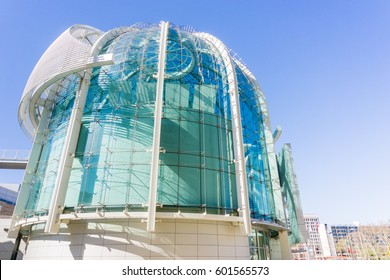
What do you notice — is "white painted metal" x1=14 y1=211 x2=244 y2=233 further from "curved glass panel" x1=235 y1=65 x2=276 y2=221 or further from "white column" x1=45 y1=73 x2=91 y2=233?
"curved glass panel" x1=235 y1=65 x2=276 y2=221

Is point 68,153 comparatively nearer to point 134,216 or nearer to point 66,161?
point 66,161

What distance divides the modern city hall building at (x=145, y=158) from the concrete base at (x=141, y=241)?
61mm

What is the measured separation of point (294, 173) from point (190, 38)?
63.1 ft

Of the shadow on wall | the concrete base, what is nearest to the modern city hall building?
the concrete base

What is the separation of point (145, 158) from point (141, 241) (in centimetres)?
563

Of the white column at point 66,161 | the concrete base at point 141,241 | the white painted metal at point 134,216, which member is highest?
the white column at point 66,161

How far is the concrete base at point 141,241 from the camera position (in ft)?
47.5

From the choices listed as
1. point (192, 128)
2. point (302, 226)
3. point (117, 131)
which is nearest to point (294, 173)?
point (302, 226)

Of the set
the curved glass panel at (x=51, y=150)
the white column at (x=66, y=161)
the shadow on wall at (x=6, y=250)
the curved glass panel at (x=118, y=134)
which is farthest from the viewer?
the shadow on wall at (x=6, y=250)

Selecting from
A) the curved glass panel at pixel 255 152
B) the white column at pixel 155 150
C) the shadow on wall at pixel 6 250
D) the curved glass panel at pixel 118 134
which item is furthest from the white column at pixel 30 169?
the curved glass panel at pixel 255 152

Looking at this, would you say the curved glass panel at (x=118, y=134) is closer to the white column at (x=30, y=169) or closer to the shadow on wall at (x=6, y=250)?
the white column at (x=30, y=169)

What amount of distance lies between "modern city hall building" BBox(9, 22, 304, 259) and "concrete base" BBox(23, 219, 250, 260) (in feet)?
0.20

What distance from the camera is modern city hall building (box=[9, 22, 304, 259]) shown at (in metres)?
15.1
